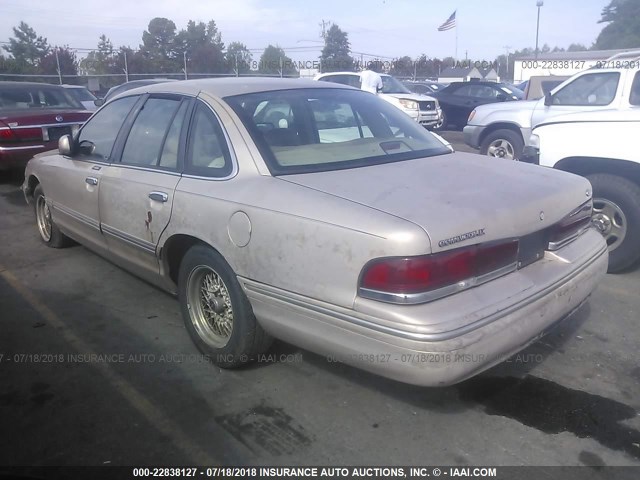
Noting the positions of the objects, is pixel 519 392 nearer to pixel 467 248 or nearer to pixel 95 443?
pixel 467 248

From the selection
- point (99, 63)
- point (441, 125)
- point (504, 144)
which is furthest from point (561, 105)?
point (99, 63)

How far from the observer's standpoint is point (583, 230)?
10.9 ft

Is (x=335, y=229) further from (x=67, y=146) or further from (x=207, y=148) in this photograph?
(x=67, y=146)

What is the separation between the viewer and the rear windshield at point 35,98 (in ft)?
29.9

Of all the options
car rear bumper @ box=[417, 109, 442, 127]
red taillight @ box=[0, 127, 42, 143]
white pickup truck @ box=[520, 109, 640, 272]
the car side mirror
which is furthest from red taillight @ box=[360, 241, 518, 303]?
car rear bumper @ box=[417, 109, 442, 127]

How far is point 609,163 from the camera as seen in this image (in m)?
4.72

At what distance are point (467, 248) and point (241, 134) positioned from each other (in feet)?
4.66

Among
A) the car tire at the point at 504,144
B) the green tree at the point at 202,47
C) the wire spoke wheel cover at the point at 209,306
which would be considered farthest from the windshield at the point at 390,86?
the green tree at the point at 202,47

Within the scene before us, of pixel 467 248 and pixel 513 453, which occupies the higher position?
pixel 467 248

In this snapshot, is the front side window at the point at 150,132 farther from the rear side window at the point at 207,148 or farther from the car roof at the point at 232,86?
the rear side window at the point at 207,148

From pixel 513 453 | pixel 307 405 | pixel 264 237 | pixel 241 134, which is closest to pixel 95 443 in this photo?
pixel 307 405

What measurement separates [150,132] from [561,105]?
6323mm

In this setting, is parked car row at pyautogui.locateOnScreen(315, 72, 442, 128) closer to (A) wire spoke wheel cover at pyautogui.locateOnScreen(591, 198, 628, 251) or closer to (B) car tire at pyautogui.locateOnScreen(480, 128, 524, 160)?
(B) car tire at pyautogui.locateOnScreen(480, 128, 524, 160)

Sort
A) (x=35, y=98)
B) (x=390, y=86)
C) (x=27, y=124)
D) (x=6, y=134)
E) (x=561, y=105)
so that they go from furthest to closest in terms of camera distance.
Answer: (x=390, y=86) < (x=35, y=98) < (x=27, y=124) < (x=6, y=134) < (x=561, y=105)
